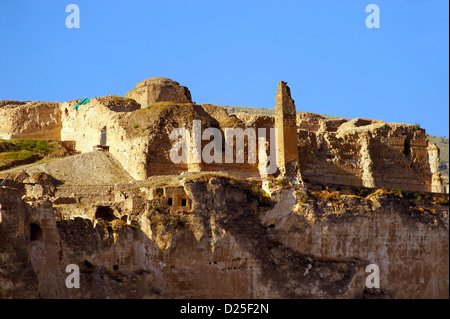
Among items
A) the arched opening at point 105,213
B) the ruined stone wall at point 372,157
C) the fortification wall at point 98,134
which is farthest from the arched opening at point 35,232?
the ruined stone wall at point 372,157

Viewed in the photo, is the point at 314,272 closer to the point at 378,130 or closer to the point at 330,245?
the point at 330,245

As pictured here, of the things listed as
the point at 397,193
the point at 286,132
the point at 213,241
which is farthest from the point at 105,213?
the point at 397,193

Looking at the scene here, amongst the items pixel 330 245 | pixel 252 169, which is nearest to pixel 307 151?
pixel 252 169

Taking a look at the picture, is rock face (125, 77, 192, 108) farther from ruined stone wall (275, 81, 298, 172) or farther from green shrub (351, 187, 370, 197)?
green shrub (351, 187, 370, 197)

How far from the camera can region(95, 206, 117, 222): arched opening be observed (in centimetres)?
5975

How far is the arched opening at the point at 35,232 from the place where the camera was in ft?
179

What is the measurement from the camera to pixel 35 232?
180 feet

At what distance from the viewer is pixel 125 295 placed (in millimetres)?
56125

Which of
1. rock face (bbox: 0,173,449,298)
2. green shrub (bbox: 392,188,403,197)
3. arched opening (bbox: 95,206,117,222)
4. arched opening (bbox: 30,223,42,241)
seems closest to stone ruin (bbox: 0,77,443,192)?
green shrub (bbox: 392,188,403,197)

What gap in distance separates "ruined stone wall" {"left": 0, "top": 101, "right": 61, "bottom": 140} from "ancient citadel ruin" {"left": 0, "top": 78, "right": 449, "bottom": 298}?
463 mm

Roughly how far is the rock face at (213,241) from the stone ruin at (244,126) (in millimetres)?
3644

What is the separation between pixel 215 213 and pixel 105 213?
5239mm

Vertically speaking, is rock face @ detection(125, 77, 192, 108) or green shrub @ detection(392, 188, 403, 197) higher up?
rock face @ detection(125, 77, 192, 108)

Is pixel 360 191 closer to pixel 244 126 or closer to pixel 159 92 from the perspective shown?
pixel 244 126
